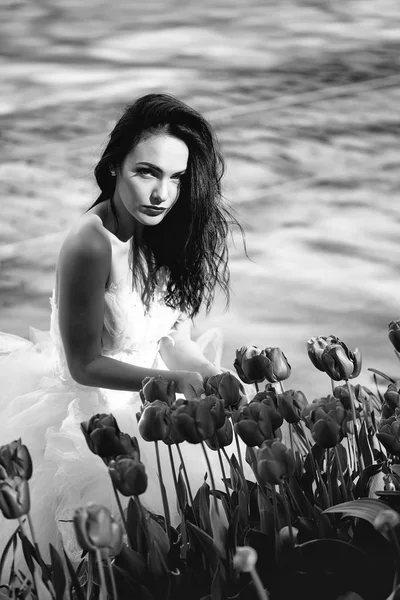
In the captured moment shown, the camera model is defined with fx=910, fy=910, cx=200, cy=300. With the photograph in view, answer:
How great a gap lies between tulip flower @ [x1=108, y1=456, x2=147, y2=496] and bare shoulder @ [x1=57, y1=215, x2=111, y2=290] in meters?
0.59

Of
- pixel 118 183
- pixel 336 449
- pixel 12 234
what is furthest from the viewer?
pixel 12 234

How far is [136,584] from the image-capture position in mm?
818

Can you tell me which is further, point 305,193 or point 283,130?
point 283,130

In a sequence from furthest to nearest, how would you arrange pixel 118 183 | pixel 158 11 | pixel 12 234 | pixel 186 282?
1. pixel 158 11
2. pixel 12 234
3. pixel 186 282
4. pixel 118 183

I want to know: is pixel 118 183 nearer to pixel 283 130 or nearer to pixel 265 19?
pixel 283 130

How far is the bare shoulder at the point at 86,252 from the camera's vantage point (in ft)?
4.24

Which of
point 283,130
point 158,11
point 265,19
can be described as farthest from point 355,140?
point 158,11

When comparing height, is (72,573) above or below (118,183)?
below

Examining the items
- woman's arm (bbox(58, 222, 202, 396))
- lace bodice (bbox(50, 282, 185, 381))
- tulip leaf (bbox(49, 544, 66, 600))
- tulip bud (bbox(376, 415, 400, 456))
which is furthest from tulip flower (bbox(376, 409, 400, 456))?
lace bodice (bbox(50, 282, 185, 381))

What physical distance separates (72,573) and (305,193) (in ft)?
8.19

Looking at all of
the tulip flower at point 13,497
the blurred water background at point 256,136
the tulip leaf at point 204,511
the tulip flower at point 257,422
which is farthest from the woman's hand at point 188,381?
the blurred water background at point 256,136

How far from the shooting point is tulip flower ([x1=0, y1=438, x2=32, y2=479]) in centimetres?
72

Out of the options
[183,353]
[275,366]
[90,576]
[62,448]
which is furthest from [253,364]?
[183,353]

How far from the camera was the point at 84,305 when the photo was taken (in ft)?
4.23
